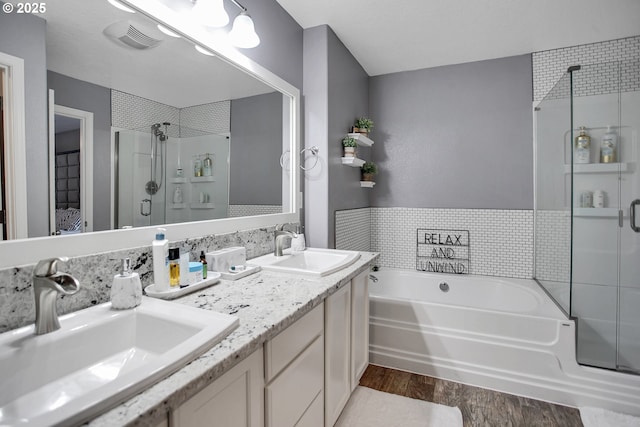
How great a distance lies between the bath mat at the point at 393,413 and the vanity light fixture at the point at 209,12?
86.0 inches

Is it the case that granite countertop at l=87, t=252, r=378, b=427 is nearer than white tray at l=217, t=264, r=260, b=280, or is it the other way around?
granite countertop at l=87, t=252, r=378, b=427

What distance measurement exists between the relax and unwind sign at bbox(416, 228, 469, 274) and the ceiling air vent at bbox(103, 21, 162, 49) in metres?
2.80

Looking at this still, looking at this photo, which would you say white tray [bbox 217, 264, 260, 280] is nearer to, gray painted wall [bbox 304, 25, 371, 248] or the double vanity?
the double vanity

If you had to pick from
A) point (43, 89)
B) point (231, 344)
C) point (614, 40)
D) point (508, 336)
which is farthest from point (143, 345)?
point (614, 40)

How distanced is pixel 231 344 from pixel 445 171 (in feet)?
9.64

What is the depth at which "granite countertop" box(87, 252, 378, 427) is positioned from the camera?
580 mm

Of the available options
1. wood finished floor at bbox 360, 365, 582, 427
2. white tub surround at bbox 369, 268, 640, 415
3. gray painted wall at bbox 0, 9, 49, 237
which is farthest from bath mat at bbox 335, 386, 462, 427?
gray painted wall at bbox 0, 9, 49, 237

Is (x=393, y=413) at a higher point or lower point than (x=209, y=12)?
lower

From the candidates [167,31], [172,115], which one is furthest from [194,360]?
[167,31]

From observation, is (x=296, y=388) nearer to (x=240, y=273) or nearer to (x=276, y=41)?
(x=240, y=273)

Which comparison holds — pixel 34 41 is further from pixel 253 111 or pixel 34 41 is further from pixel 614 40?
pixel 614 40

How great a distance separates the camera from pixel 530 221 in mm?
2967

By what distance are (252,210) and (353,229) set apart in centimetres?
128

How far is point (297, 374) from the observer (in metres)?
1.19
